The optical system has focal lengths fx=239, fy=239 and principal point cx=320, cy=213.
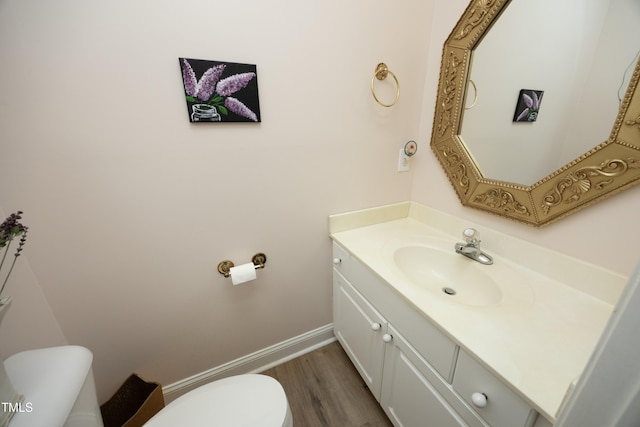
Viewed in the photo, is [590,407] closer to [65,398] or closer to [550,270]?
[550,270]

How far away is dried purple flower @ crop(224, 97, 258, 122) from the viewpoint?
91 centimetres

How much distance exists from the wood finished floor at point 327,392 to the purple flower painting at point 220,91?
1406 millimetres

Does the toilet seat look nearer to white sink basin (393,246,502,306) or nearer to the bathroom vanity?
the bathroom vanity

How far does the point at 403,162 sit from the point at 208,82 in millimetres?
1026

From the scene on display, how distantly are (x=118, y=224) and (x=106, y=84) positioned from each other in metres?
0.48

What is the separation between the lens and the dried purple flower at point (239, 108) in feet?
3.00

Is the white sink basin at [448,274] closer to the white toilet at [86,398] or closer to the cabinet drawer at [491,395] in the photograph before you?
the cabinet drawer at [491,395]

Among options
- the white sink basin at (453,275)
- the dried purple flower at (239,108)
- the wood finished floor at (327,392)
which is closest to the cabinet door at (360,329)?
the wood finished floor at (327,392)

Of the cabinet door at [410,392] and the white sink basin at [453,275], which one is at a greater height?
the white sink basin at [453,275]

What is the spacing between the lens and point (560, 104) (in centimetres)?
83

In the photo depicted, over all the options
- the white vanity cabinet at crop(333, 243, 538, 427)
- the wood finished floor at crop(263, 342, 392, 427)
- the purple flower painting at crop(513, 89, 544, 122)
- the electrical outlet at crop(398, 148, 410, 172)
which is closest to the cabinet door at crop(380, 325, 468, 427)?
the white vanity cabinet at crop(333, 243, 538, 427)

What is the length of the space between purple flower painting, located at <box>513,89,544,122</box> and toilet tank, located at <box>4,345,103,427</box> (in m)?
1.66

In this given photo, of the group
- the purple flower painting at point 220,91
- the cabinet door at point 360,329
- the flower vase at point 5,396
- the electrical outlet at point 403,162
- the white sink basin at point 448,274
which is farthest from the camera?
the electrical outlet at point 403,162

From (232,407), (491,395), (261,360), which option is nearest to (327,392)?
(261,360)
